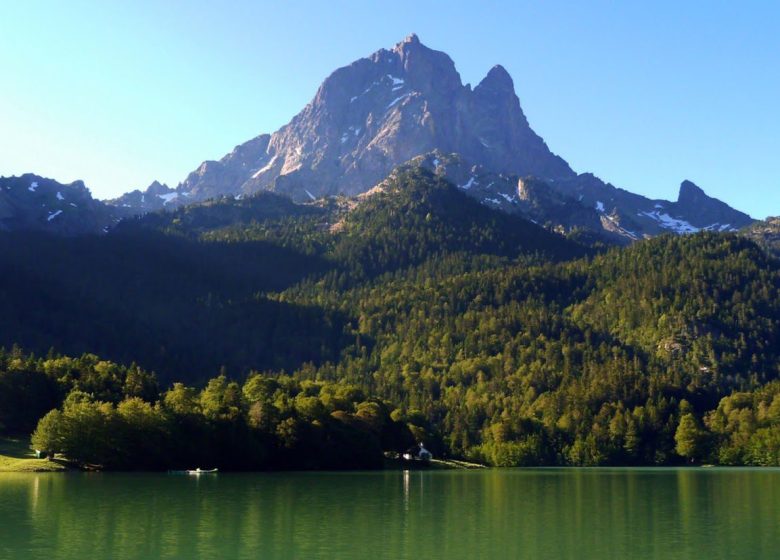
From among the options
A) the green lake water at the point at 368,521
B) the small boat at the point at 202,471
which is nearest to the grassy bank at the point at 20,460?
the green lake water at the point at 368,521

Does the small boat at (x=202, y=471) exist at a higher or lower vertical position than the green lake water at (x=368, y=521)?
higher

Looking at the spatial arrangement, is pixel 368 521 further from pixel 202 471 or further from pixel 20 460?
pixel 20 460

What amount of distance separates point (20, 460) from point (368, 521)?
88531mm

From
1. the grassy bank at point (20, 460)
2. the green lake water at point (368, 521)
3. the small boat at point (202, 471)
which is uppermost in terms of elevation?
the grassy bank at point (20, 460)

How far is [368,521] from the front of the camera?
77062 millimetres

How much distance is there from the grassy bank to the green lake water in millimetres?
18668

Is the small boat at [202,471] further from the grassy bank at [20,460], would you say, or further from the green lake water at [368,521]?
the green lake water at [368,521]

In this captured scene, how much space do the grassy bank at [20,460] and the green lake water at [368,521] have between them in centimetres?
1867

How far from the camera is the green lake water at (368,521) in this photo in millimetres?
59688

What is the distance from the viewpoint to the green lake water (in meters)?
59.7

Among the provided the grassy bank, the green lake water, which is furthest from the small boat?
the green lake water

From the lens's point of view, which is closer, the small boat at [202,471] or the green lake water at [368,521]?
the green lake water at [368,521]

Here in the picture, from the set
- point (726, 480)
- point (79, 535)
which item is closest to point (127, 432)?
point (79, 535)

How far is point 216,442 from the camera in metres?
159
